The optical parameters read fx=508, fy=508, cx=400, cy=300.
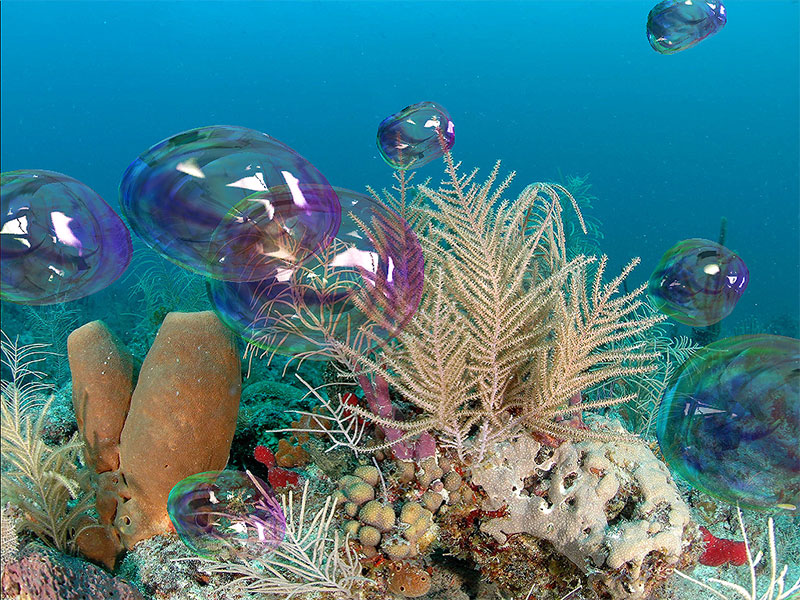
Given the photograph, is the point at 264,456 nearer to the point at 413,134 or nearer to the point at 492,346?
the point at 492,346

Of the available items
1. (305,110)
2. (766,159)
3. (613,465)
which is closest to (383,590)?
(613,465)

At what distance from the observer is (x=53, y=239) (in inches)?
91.2

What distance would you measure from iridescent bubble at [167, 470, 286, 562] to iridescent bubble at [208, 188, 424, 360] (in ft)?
2.48

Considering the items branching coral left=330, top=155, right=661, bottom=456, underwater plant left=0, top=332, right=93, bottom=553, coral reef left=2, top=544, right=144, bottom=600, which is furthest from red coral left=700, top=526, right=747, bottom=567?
underwater plant left=0, top=332, right=93, bottom=553

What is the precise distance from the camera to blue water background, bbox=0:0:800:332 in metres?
64.8

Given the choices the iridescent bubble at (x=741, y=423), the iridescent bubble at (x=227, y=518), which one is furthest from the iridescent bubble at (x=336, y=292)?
the iridescent bubble at (x=741, y=423)

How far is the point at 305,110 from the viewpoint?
282 ft

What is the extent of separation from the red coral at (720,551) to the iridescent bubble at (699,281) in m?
1.41

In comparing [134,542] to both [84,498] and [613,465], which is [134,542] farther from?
[613,465]

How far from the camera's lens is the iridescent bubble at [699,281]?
3420 mm

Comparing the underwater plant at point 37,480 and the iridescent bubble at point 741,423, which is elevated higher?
the iridescent bubble at point 741,423

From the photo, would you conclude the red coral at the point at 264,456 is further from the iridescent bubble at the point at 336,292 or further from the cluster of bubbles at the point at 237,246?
the iridescent bubble at the point at 336,292

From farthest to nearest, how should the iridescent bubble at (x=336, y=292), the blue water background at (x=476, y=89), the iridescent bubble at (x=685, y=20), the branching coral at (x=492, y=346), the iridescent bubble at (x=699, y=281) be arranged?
1. the blue water background at (x=476, y=89)
2. the iridescent bubble at (x=685, y=20)
3. the iridescent bubble at (x=699, y=281)
4. the branching coral at (x=492, y=346)
5. the iridescent bubble at (x=336, y=292)

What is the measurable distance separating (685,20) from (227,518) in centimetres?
615
